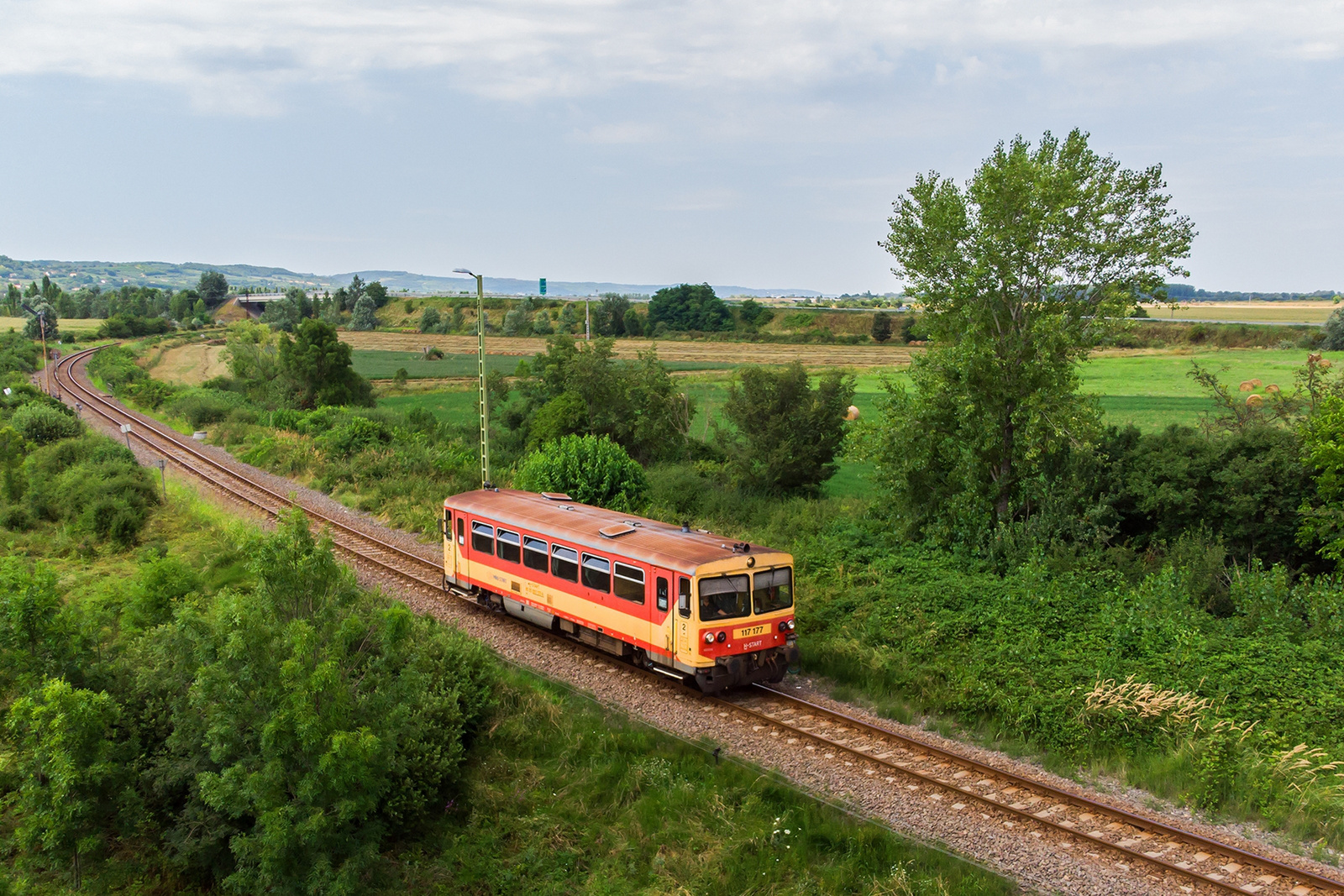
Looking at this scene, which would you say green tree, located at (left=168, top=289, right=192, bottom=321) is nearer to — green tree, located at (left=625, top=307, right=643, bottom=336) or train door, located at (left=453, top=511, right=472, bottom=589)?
green tree, located at (left=625, top=307, right=643, bottom=336)

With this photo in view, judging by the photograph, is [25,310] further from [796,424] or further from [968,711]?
[968,711]

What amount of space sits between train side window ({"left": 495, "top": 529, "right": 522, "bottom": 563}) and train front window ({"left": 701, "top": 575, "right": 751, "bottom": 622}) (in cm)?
535

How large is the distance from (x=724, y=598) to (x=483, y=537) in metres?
6.93

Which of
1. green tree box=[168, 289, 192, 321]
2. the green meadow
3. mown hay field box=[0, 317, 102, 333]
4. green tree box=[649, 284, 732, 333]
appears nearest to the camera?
the green meadow

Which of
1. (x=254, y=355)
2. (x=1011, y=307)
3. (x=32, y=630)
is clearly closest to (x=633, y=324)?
(x=254, y=355)

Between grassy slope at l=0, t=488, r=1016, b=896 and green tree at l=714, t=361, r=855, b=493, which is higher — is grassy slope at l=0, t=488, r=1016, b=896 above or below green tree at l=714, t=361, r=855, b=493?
below

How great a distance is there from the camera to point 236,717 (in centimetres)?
1066

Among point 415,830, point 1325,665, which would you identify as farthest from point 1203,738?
point 415,830

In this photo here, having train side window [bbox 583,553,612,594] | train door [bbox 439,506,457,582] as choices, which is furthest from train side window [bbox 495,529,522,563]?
train side window [bbox 583,553,612,594]

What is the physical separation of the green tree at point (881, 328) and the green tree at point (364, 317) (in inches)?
3063

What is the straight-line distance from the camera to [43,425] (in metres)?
37.7

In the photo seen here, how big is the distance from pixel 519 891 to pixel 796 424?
70.1 ft

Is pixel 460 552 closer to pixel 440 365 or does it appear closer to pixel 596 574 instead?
pixel 596 574

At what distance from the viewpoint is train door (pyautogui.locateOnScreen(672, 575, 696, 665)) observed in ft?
48.6
